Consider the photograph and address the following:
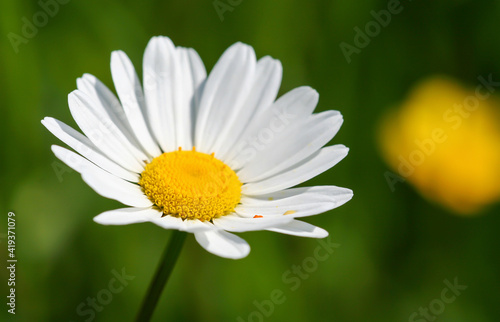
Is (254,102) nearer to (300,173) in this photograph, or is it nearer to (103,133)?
(300,173)

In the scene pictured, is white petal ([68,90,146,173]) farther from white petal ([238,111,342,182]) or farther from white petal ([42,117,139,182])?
white petal ([238,111,342,182])

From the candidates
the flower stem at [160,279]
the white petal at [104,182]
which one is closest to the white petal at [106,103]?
the white petal at [104,182]

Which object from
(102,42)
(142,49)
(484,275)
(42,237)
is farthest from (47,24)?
(484,275)

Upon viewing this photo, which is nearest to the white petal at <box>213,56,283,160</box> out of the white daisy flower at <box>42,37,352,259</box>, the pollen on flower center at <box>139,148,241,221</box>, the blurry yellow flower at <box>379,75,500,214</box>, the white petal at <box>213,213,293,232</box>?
the white daisy flower at <box>42,37,352,259</box>

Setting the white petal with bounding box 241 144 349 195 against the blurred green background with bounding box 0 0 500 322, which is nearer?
the white petal with bounding box 241 144 349 195

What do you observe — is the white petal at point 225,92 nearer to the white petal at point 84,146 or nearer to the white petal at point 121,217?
the white petal at point 84,146

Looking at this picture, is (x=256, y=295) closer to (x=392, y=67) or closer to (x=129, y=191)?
(x=129, y=191)
